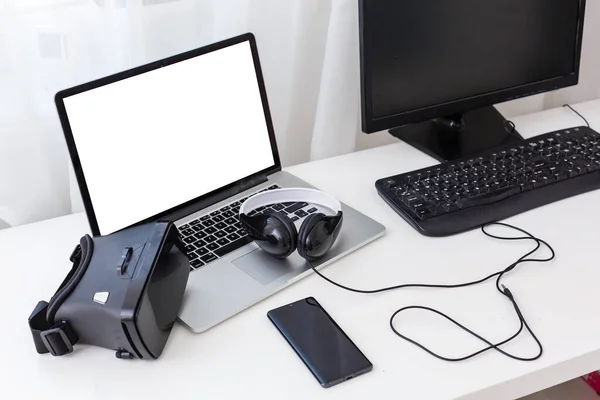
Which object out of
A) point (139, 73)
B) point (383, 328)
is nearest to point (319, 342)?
point (383, 328)

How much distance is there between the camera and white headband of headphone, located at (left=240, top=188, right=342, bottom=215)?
36.5 inches

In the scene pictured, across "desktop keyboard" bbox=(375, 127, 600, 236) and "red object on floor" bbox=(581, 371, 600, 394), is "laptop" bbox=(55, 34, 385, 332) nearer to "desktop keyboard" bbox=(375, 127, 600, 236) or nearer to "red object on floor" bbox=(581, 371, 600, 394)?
"desktop keyboard" bbox=(375, 127, 600, 236)

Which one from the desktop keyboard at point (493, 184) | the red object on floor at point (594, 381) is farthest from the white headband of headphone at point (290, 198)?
the red object on floor at point (594, 381)

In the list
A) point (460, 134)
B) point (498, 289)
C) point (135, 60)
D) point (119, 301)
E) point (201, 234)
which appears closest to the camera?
point (119, 301)

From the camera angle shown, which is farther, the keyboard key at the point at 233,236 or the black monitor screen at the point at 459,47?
the black monitor screen at the point at 459,47

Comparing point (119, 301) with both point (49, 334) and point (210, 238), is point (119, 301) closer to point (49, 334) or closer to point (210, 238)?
point (49, 334)

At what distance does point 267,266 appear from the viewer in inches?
33.7

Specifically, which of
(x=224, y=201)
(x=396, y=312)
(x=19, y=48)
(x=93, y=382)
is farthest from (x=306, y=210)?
(x=19, y=48)

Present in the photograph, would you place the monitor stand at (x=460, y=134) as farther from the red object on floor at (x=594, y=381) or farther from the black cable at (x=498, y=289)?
the red object on floor at (x=594, y=381)

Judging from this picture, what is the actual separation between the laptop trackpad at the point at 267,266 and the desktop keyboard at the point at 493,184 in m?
0.19

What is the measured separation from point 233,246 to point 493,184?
408 mm

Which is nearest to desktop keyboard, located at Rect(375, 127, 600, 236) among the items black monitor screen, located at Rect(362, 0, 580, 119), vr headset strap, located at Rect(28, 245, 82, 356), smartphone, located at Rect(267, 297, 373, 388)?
black monitor screen, located at Rect(362, 0, 580, 119)

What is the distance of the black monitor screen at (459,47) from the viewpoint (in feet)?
3.33

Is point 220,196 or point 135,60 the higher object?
point 135,60
